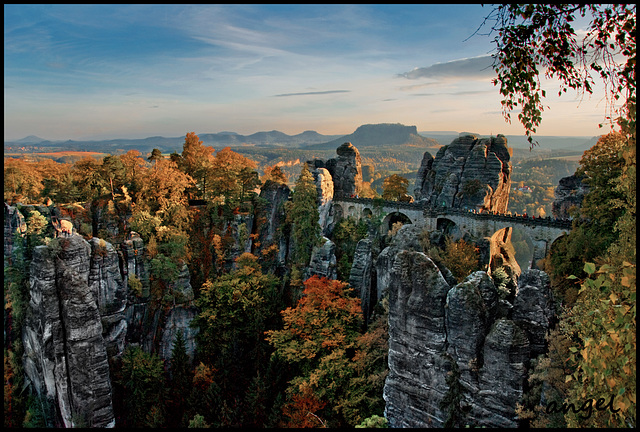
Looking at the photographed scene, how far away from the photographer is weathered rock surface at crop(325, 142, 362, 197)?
45.2 metres

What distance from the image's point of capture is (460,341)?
623 inches

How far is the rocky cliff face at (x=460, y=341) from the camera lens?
585 inches

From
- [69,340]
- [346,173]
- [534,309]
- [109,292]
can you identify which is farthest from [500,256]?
[69,340]

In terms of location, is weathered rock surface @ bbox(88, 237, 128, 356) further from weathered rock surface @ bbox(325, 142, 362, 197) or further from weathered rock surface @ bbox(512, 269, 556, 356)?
weathered rock surface @ bbox(512, 269, 556, 356)

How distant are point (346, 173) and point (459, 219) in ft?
47.5

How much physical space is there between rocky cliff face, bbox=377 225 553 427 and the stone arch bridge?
17.7 m

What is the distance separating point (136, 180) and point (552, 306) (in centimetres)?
3358

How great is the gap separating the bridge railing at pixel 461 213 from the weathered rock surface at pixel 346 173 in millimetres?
1385

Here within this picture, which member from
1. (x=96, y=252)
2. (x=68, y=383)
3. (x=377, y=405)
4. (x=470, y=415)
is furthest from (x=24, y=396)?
(x=470, y=415)

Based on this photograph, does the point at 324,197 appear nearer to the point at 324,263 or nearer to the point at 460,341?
the point at 324,263

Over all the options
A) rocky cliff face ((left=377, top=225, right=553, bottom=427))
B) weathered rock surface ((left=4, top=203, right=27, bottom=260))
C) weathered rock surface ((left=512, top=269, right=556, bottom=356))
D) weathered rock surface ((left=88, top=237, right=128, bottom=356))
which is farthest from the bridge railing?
weathered rock surface ((left=4, top=203, right=27, bottom=260))

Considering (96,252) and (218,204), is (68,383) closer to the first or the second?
(96,252)

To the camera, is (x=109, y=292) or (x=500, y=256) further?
(x=500, y=256)

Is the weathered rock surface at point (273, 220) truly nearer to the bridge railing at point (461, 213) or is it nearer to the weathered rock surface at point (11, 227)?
the bridge railing at point (461, 213)
